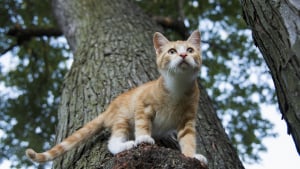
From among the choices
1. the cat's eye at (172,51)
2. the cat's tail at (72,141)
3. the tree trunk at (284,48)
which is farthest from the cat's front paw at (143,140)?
the tree trunk at (284,48)

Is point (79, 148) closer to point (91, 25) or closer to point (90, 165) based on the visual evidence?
point (90, 165)

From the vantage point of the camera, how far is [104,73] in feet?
14.5

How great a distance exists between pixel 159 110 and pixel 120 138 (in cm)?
39

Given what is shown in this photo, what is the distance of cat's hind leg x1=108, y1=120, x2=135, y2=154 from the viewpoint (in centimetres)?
307

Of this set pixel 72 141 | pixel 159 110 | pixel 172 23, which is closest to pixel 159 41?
pixel 159 110

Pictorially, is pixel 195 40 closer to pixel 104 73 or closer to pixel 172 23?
pixel 104 73

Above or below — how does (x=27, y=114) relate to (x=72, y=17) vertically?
below

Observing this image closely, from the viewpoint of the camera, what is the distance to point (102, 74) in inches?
174

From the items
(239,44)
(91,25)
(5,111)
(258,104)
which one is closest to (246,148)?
(258,104)

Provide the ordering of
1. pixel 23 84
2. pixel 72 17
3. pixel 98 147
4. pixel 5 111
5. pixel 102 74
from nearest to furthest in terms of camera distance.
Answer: pixel 98 147 < pixel 102 74 < pixel 72 17 < pixel 5 111 < pixel 23 84

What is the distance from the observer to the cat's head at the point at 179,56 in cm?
345

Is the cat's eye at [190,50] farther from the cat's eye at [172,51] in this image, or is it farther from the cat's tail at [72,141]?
Result: the cat's tail at [72,141]

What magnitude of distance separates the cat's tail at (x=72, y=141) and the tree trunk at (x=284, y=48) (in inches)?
69.4

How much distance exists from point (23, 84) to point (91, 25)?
2893 millimetres
